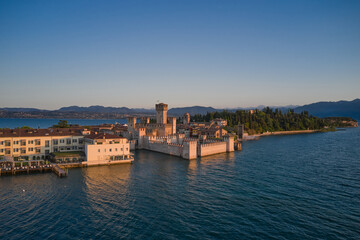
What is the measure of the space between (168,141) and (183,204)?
36.7 metres

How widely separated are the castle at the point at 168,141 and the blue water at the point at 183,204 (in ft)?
35.7

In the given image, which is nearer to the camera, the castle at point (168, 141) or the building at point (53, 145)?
the building at point (53, 145)

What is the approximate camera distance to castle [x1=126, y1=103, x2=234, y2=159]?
170 ft

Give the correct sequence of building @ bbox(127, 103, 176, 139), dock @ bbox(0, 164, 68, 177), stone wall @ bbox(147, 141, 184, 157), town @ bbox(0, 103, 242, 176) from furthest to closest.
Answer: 1. building @ bbox(127, 103, 176, 139)
2. stone wall @ bbox(147, 141, 184, 157)
3. town @ bbox(0, 103, 242, 176)
4. dock @ bbox(0, 164, 68, 177)

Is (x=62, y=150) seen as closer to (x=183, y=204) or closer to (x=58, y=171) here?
(x=58, y=171)

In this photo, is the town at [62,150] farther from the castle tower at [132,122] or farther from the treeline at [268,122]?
the treeline at [268,122]

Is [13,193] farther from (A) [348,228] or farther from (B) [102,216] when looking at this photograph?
(A) [348,228]

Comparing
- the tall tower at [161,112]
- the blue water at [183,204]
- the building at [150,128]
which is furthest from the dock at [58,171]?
the tall tower at [161,112]

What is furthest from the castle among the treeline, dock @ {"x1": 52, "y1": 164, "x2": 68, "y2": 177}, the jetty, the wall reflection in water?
the treeline

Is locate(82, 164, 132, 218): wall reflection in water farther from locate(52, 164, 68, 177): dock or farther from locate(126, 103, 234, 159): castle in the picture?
locate(126, 103, 234, 159): castle

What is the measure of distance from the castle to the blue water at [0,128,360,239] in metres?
10.9

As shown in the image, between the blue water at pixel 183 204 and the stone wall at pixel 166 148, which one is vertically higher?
the stone wall at pixel 166 148

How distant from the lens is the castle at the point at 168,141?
170 feet

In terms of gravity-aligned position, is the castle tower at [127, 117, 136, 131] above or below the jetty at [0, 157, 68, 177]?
above
